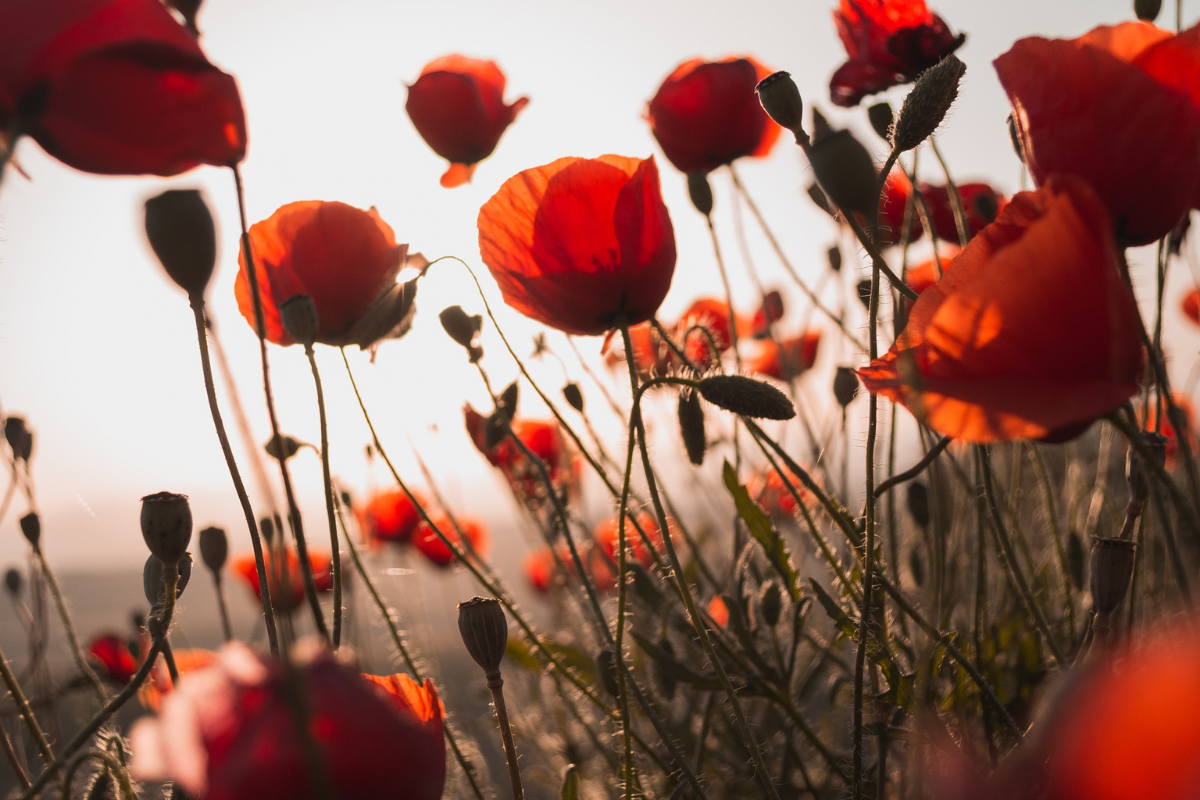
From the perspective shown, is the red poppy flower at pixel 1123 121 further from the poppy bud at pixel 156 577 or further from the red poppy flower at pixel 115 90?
the poppy bud at pixel 156 577

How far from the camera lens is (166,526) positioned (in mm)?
Answer: 472

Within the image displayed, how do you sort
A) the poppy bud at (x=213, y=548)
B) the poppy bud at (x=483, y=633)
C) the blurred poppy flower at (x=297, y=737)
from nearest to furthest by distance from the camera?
the blurred poppy flower at (x=297, y=737)
the poppy bud at (x=483, y=633)
the poppy bud at (x=213, y=548)

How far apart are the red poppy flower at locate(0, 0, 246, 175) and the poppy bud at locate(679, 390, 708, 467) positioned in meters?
0.49

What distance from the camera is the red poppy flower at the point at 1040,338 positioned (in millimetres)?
331

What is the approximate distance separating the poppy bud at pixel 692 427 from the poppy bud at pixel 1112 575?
379mm

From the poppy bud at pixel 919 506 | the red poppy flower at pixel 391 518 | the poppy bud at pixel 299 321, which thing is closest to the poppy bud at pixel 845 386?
the poppy bud at pixel 919 506

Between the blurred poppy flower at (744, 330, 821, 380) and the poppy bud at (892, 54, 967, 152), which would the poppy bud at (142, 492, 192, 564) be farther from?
the blurred poppy flower at (744, 330, 821, 380)

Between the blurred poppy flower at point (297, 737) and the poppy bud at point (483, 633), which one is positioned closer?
the blurred poppy flower at point (297, 737)

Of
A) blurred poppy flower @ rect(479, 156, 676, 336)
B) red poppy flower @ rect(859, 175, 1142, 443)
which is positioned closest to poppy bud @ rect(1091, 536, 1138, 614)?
red poppy flower @ rect(859, 175, 1142, 443)

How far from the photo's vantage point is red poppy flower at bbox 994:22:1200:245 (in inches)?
16.4

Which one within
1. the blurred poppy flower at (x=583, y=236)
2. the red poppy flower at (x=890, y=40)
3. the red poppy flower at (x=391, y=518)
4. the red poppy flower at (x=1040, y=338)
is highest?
the red poppy flower at (x=890, y=40)

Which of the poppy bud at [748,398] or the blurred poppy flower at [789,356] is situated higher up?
the poppy bud at [748,398]

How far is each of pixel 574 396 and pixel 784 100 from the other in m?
0.52

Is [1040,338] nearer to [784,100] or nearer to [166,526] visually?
[784,100]
